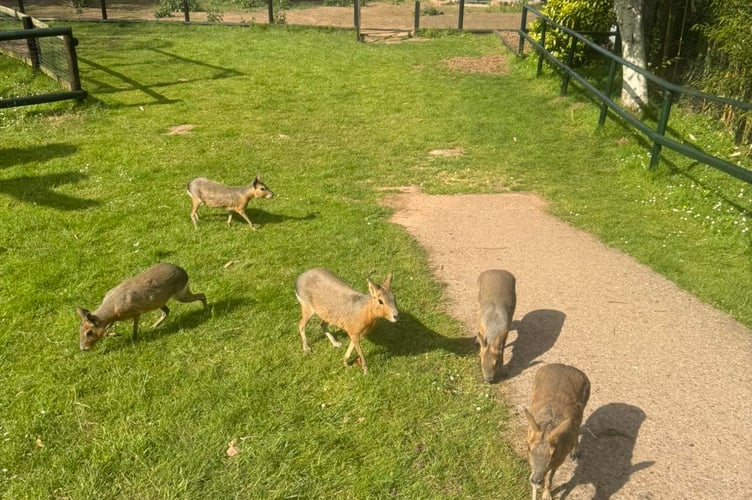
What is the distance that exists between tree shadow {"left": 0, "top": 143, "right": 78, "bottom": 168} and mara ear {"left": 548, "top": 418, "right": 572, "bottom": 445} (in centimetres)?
954

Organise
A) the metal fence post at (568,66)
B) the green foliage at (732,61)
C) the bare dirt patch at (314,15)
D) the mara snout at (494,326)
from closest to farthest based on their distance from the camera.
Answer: the mara snout at (494,326)
the green foliage at (732,61)
the metal fence post at (568,66)
the bare dirt patch at (314,15)

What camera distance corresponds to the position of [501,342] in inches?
208

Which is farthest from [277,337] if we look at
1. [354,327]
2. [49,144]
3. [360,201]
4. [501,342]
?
[49,144]

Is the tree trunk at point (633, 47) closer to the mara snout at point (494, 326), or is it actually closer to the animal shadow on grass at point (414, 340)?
the mara snout at point (494, 326)

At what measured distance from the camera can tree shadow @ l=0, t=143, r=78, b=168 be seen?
1021 cm

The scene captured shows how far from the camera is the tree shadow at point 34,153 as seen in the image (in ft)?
33.5

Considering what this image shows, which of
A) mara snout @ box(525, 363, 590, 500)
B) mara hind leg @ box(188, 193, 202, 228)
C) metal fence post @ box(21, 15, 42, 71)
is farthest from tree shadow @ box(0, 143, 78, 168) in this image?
mara snout @ box(525, 363, 590, 500)

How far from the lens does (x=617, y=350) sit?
5727 mm

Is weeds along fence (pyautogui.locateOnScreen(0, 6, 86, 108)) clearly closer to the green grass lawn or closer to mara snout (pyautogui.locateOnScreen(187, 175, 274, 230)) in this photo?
the green grass lawn

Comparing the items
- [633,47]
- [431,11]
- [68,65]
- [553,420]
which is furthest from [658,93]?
[431,11]

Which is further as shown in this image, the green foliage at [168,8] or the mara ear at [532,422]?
the green foliage at [168,8]

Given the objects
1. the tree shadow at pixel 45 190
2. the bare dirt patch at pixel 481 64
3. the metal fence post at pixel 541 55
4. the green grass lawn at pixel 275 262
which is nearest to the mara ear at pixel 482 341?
the green grass lawn at pixel 275 262

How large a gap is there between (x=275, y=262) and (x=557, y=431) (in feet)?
13.9

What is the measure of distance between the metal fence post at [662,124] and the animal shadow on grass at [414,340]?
5519mm
